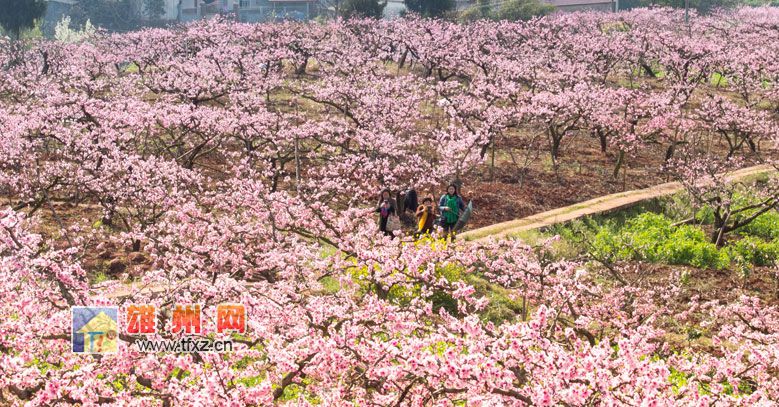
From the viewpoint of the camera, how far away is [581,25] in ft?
179

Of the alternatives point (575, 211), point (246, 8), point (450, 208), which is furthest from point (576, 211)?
point (246, 8)

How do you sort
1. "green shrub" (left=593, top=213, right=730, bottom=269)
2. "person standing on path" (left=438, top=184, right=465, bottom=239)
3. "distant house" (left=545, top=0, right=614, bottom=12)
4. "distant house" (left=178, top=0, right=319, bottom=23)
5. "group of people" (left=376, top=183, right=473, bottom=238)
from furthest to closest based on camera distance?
1. "distant house" (left=178, top=0, right=319, bottom=23)
2. "distant house" (left=545, top=0, right=614, bottom=12)
3. "green shrub" (left=593, top=213, right=730, bottom=269)
4. "person standing on path" (left=438, top=184, right=465, bottom=239)
5. "group of people" (left=376, top=183, right=473, bottom=238)

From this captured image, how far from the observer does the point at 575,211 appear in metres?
18.7

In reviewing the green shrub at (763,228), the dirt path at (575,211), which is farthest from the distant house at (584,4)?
the green shrub at (763,228)

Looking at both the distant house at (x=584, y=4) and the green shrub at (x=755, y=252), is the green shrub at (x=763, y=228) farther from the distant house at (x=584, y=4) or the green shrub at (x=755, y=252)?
the distant house at (x=584, y=4)

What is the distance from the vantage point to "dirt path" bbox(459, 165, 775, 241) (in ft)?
54.7

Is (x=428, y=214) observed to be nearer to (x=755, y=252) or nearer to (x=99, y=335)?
(x=755, y=252)

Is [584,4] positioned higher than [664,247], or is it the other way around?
[584,4]

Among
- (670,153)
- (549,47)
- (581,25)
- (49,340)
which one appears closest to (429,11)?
(581,25)

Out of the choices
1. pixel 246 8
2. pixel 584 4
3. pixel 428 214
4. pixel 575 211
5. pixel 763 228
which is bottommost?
pixel 763 228

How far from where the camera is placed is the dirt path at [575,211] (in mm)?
16688

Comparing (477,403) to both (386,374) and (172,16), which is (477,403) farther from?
(172,16)

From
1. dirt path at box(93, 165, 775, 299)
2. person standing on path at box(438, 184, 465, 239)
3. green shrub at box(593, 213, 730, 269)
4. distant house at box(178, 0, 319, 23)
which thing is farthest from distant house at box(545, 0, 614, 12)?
person standing on path at box(438, 184, 465, 239)

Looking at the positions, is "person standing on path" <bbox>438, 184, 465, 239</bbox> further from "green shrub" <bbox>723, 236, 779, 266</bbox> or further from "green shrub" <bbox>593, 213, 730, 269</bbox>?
"green shrub" <bbox>723, 236, 779, 266</bbox>
